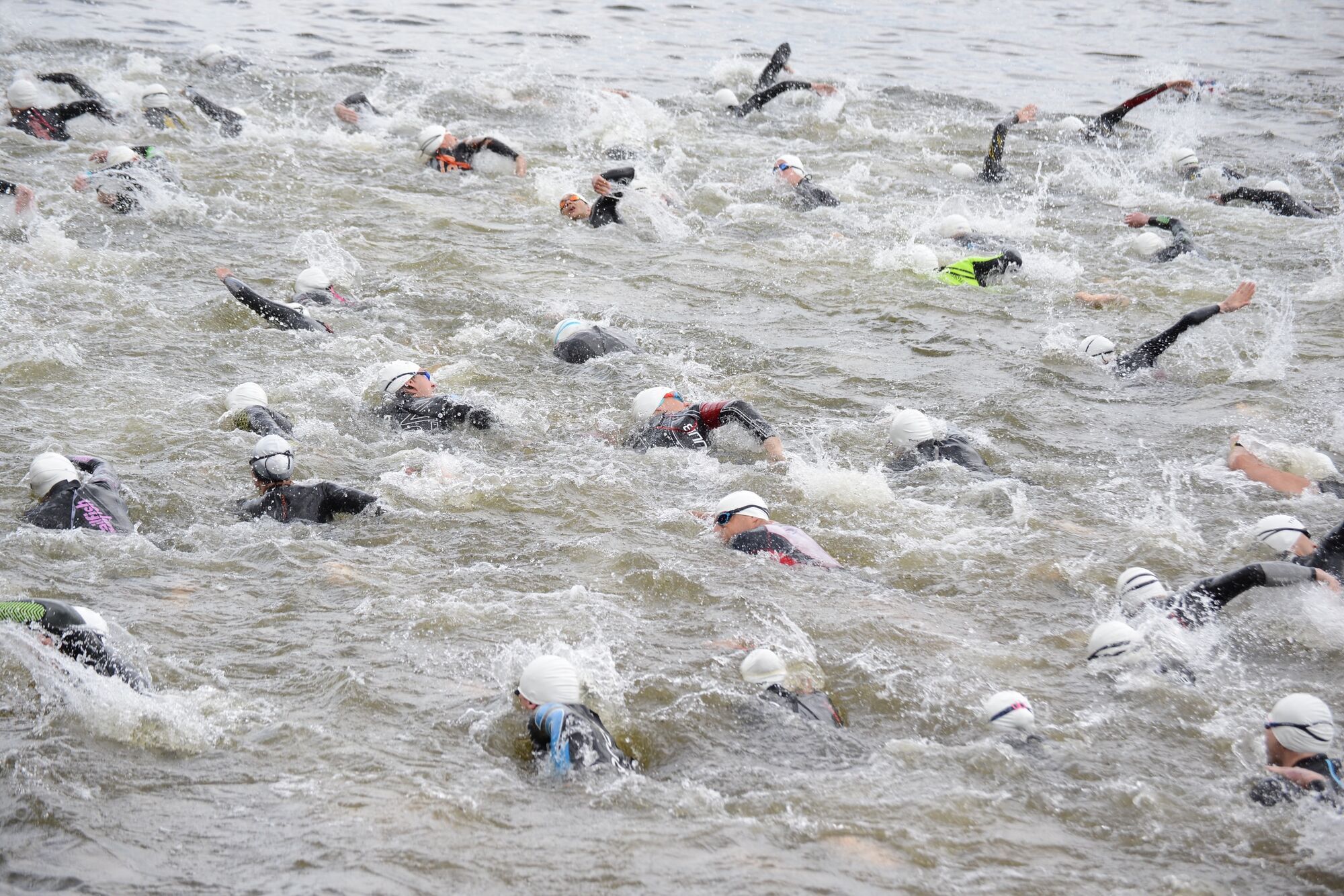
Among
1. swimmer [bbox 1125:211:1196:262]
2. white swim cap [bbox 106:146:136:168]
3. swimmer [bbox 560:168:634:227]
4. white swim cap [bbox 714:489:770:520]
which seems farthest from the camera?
swimmer [bbox 560:168:634:227]

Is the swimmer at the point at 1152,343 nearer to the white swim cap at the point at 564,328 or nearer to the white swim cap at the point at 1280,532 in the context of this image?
the white swim cap at the point at 1280,532

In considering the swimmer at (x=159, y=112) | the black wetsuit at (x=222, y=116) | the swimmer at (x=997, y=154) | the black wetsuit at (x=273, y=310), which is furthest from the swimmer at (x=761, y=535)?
the swimmer at (x=159, y=112)

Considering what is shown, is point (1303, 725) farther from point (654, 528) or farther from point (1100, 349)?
point (1100, 349)

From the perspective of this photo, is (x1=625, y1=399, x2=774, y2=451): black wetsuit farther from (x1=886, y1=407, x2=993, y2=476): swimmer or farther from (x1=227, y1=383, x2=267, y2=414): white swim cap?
(x1=227, y1=383, x2=267, y2=414): white swim cap

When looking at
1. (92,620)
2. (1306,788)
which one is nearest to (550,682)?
(92,620)

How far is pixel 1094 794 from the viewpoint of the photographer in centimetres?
514

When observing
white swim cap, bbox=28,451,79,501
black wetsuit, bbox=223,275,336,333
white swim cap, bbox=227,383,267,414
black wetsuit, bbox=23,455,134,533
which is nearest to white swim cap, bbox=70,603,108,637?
black wetsuit, bbox=23,455,134,533

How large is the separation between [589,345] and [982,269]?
4627 millimetres

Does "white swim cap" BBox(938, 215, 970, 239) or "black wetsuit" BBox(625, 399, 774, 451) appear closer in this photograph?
"black wetsuit" BBox(625, 399, 774, 451)

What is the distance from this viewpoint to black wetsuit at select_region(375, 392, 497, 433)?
30.0 ft

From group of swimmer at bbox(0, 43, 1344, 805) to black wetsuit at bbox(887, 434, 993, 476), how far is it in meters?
0.01

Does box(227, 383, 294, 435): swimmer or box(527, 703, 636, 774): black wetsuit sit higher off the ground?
box(527, 703, 636, 774): black wetsuit

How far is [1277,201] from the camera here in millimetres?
14445

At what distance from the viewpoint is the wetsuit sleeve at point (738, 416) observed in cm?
865
